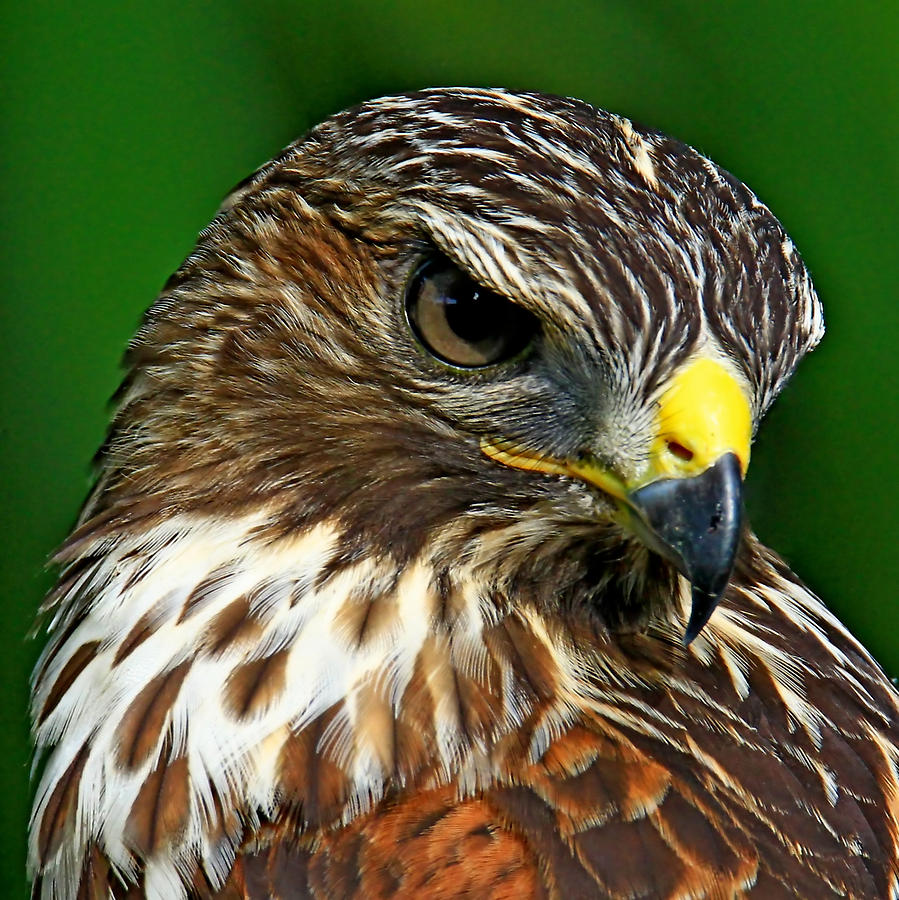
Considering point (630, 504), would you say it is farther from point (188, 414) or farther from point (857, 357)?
point (857, 357)

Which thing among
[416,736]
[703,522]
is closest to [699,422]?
[703,522]

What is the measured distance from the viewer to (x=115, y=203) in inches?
100

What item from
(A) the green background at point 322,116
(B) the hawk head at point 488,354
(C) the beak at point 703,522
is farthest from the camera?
(A) the green background at point 322,116

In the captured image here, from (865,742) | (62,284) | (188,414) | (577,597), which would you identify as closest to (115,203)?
(62,284)

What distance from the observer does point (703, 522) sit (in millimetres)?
1423

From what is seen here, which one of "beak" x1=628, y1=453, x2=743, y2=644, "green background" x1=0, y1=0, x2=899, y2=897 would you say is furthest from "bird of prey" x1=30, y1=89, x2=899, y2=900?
"green background" x1=0, y1=0, x2=899, y2=897

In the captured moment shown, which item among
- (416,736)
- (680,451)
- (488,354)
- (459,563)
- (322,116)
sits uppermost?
(322,116)

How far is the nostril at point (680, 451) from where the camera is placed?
1.45m

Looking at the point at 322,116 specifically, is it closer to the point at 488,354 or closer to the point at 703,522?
the point at 488,354

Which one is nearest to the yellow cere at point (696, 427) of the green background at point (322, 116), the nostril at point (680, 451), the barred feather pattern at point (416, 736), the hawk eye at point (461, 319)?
the nostril at point (680, 451)

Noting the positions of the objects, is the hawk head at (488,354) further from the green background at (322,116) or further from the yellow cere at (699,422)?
the green background at (322,116)

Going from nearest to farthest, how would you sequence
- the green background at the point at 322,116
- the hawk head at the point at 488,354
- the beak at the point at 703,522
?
the beak at the point at 703,522
the hawk head at the point at 488,354
the green background at the point at 322,116

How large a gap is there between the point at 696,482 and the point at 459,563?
0.37 m

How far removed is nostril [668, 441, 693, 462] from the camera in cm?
145
